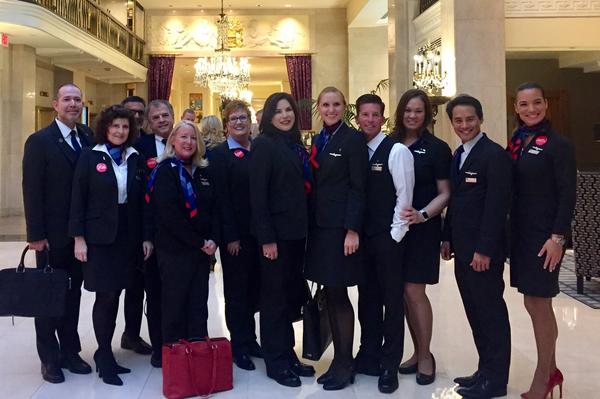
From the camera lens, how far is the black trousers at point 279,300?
3.52 metres

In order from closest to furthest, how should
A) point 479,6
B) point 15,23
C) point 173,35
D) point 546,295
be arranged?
point 546,295, point 479,6, point 15,23, point 173,35

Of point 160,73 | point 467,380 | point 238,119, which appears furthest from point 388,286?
point 160,73

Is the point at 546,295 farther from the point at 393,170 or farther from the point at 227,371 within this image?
the point at 227,371

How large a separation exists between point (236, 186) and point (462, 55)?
21.6 ft

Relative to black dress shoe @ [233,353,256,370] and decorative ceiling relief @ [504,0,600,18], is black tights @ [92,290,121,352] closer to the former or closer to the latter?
black dress shoe @ [233,353,256,370]

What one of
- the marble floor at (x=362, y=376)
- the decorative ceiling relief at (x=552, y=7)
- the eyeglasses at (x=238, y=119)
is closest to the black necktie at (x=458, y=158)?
the marble floor at (x=362, y=376)

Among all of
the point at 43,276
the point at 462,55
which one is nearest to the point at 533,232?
the point at 43,276

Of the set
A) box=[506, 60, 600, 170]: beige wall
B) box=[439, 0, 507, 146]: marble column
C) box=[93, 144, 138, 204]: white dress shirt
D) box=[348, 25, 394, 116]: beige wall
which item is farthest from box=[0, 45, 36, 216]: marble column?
box=[506, 60, 600, 170]: beige wall

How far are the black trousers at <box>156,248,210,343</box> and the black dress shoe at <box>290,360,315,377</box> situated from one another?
1.98 ft

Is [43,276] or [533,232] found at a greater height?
[533,232]

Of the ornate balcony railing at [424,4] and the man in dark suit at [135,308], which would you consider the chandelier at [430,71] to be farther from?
the man in dark suit at [135,308]

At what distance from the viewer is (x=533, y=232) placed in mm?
3053

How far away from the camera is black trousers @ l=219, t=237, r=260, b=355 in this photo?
3.90 metres

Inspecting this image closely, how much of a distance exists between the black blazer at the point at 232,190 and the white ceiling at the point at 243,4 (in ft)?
50.8
